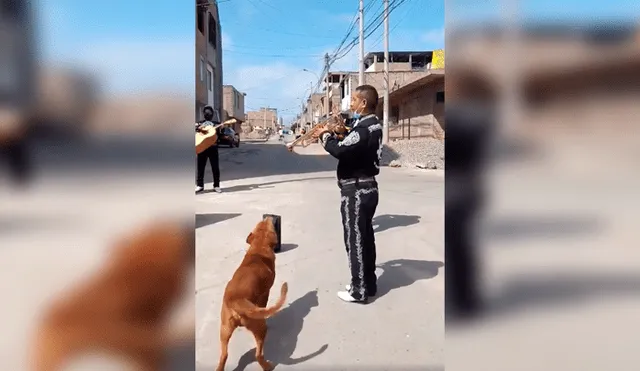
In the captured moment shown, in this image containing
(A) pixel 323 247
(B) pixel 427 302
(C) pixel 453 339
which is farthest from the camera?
(A) pixel 323 247

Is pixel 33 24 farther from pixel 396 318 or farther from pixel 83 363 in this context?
pixel 396 318

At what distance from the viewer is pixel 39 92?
979mm

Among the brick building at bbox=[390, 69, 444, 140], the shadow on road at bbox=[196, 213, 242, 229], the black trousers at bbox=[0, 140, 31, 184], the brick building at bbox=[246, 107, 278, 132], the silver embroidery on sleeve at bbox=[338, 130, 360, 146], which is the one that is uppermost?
the brick building at bbox=[246, 107, 278, 132]

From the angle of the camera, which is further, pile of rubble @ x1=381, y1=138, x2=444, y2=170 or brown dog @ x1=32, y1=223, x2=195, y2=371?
pile of rubble @ x1=381, y1=138, x2=444, y2=170

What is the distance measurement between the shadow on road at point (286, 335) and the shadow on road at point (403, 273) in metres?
0.53

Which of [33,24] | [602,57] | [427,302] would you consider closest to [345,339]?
[427,302]

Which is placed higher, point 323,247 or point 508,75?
point 508,75

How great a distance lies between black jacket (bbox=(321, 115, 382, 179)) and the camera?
8.08 feet

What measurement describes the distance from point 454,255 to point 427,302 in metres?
1.79

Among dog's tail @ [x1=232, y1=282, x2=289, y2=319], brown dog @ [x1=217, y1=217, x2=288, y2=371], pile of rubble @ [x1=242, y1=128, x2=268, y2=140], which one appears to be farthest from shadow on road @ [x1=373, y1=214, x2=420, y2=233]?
pile of rubble @ [x1=242, y1=128, x2=268, y2=140]

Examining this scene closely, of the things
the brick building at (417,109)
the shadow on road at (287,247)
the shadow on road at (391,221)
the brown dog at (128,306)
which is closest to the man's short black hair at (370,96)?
the brown dog at (128,306)

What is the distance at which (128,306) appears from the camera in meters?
1.07

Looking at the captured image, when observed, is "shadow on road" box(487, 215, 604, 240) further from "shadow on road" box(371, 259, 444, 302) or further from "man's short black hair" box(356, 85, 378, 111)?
"shadow on road" box(371, 259, 444, 302)

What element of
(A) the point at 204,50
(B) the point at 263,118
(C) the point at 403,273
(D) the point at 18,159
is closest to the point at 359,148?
(A) the point at 204,50
